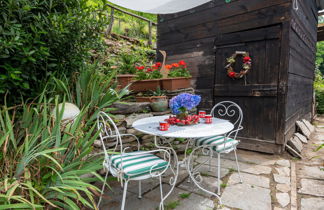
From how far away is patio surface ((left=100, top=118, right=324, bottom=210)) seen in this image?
75.2 inches

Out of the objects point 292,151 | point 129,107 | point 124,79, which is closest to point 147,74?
point 124,79

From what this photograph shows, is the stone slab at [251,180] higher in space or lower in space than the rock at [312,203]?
higher

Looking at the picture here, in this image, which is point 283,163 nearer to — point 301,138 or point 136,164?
point 301,138

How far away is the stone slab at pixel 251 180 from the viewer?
2311 mm

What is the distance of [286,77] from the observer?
3.15m

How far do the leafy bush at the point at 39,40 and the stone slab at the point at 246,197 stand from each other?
2.09m

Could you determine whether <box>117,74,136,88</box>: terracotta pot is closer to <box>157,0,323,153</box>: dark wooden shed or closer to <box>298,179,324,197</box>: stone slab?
<box>157,0,323,153</box>: dark wooden shed

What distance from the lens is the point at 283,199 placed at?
201cm

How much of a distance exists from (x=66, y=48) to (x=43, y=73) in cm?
35

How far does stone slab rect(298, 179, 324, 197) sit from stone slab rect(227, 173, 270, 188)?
330 millimetres

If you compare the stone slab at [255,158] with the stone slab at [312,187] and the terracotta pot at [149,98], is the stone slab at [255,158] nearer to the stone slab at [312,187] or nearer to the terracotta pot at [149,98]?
the stone slab at [312,187]

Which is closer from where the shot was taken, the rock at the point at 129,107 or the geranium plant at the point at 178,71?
the rock at the point at 129,107

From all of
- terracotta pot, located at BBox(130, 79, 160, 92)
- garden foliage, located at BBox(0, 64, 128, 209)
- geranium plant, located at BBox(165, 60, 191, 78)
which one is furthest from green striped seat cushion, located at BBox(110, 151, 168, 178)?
geranium plant, located at BBox(165, 60, 191, 78)

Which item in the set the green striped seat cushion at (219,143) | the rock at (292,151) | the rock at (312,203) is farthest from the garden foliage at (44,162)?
the rock at (292,151)
